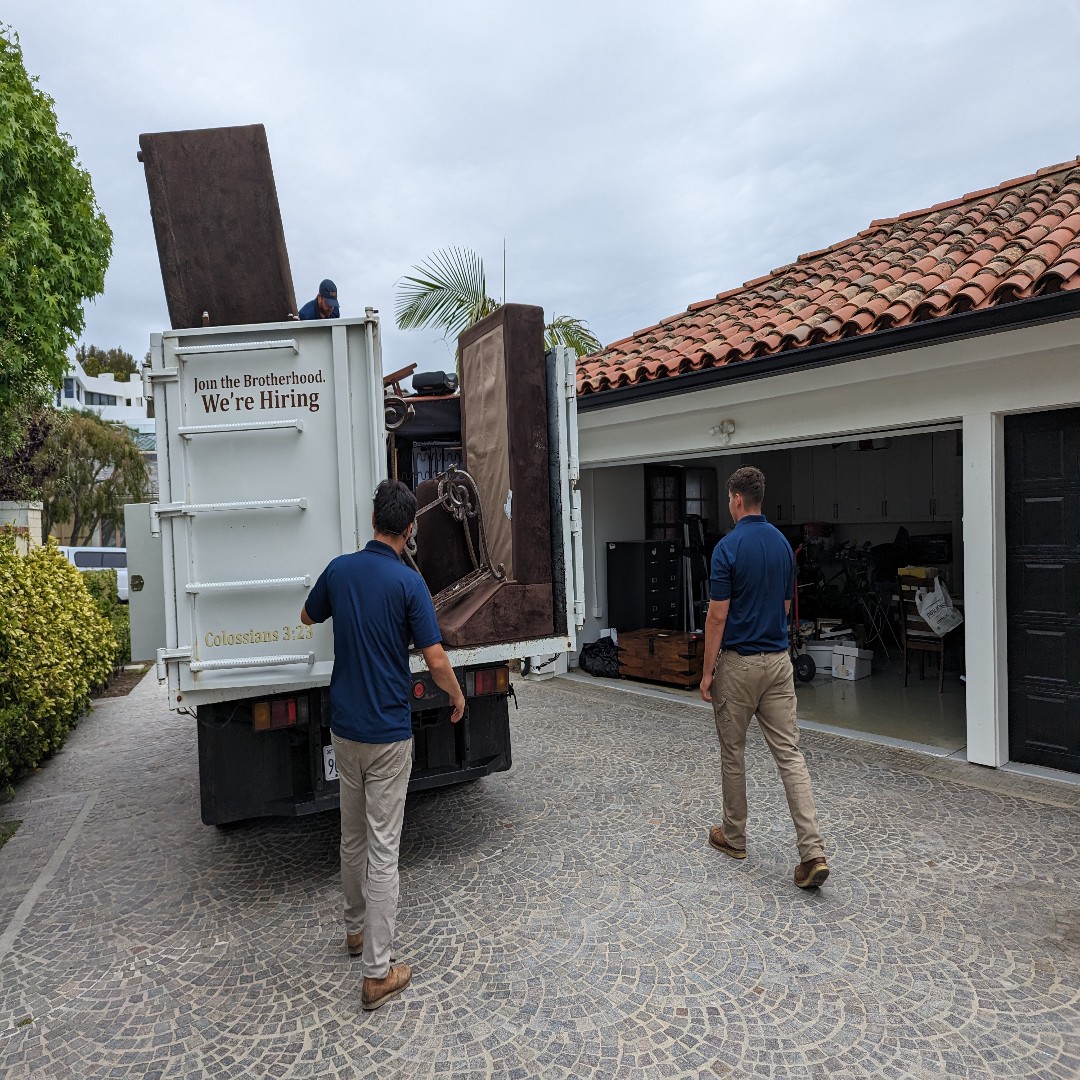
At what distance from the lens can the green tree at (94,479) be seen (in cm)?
2295

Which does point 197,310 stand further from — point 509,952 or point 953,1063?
point 953,1063

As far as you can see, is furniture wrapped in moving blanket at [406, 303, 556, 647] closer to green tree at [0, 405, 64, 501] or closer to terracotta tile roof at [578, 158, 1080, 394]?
terracotta tile roof at [578, 158, 1080, 394]

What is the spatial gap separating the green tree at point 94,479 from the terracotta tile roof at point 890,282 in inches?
793

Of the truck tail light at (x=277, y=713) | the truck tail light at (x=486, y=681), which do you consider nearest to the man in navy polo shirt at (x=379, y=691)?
the truck tail light at (x=277, y=713)

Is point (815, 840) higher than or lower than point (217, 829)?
higher

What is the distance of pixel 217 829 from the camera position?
4598 mm

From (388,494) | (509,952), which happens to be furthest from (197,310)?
(509,952)

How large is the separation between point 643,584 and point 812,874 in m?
5.49

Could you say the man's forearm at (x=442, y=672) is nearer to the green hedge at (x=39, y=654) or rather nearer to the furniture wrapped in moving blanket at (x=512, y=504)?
the furniture wrapped in moving blanket at (x=512, y=504)

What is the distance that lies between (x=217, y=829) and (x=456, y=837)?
1.53 metres

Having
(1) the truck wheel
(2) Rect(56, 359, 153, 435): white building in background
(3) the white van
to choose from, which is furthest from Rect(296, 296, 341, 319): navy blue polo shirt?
(2) Rect(56, 359, 153, 435): white building in background

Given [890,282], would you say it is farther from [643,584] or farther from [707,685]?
[707,685]

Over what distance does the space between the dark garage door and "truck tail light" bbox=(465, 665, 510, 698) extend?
3.72 metres

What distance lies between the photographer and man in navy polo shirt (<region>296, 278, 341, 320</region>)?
389 centimetres
